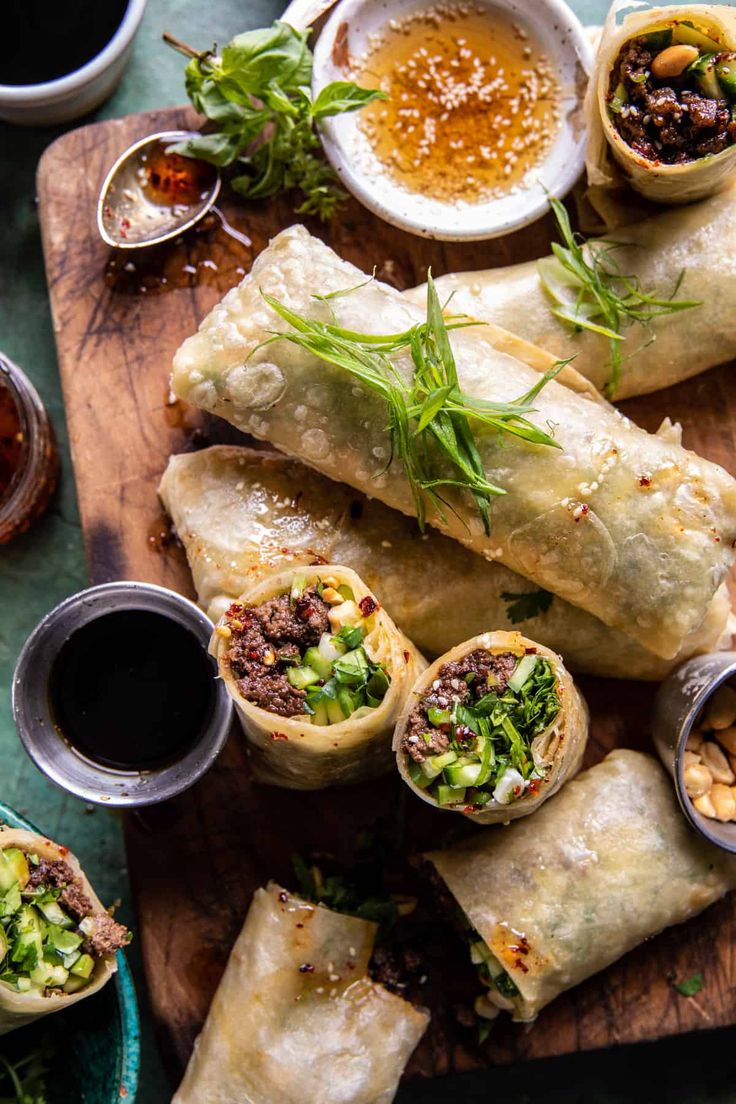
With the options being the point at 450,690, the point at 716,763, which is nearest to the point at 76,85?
the point at 450,690

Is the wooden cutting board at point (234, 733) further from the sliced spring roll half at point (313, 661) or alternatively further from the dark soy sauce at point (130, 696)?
the sliced spring roll half at point (313, 661)

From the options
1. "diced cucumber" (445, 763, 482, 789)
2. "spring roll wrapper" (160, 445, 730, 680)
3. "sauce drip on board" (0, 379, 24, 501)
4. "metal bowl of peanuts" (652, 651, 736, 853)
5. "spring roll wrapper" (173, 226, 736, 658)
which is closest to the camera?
"diced cucumber" (445, 763, 482, 789)

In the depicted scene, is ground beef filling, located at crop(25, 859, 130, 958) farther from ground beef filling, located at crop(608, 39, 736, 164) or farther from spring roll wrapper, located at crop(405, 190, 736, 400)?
ground beef filling, located at crop(608, 39, 736, 164)

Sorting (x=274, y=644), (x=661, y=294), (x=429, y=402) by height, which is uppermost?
(x=429, y=402)

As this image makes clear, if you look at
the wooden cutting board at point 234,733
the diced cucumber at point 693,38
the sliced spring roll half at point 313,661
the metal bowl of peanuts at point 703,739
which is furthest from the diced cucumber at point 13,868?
the diced cucumber at point 693,38

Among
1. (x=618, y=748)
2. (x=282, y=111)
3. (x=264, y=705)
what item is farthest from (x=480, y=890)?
(x=282, y=111)

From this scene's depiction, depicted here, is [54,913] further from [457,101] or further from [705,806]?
[457,101]

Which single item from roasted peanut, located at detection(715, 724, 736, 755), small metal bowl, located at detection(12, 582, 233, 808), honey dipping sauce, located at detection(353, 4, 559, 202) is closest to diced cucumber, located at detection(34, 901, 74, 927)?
small metal bowl, located at detection(12, 582, 233, 808)
